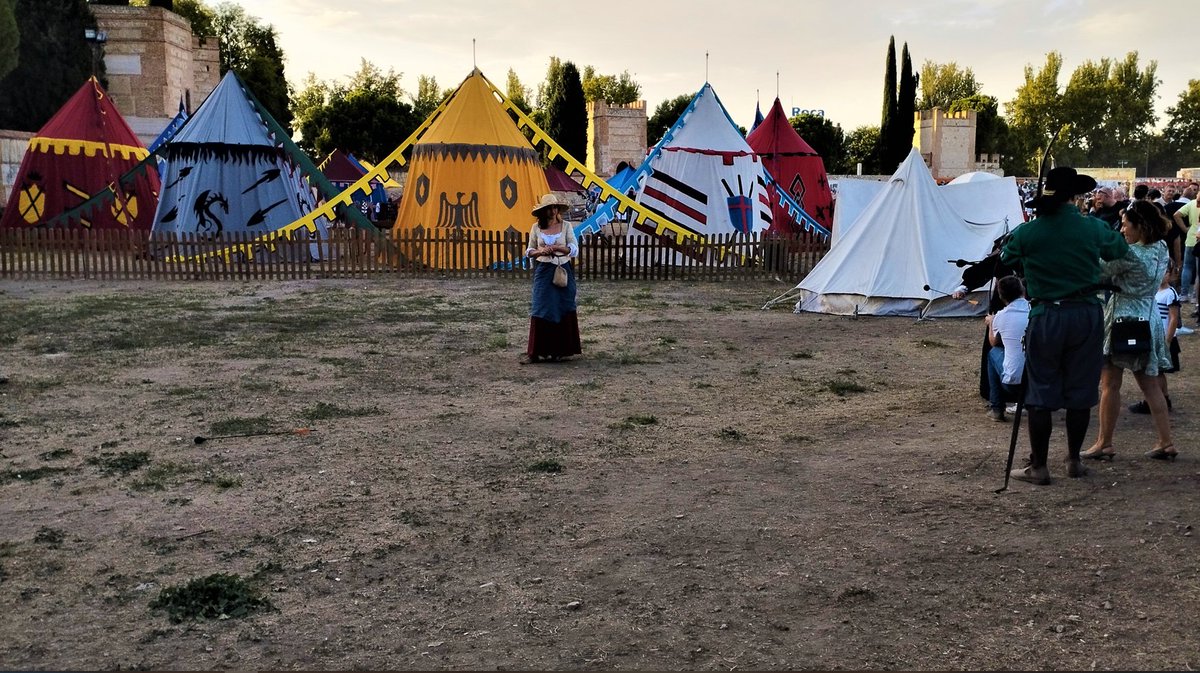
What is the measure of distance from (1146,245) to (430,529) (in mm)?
4191

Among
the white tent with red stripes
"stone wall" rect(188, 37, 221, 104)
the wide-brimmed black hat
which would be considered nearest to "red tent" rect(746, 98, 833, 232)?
the white tent with red stripes

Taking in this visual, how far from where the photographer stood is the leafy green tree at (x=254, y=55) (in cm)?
4494

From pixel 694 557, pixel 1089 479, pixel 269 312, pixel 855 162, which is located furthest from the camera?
pixel 855 162

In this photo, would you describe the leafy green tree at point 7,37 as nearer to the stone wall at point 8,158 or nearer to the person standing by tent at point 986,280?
the stone wall at point 8,158

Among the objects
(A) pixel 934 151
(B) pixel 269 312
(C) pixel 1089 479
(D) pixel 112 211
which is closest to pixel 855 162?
(A) pixel 934 151

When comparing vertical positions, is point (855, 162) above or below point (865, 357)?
above

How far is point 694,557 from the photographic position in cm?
405

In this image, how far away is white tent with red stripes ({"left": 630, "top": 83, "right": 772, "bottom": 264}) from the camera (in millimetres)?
17734

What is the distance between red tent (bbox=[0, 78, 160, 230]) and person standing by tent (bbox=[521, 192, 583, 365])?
50.4 feet

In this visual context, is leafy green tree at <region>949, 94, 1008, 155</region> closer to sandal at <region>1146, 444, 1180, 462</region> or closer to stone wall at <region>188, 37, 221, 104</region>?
stone wall at <region>188, 37, 221, 104</region>

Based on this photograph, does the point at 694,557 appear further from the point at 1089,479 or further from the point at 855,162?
Answer: the point at 855,162

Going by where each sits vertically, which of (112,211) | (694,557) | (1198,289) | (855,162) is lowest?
(694,557)

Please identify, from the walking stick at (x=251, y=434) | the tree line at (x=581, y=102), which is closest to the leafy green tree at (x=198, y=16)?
the tree line at (x=581, y=102)

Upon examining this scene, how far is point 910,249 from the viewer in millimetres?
11992
